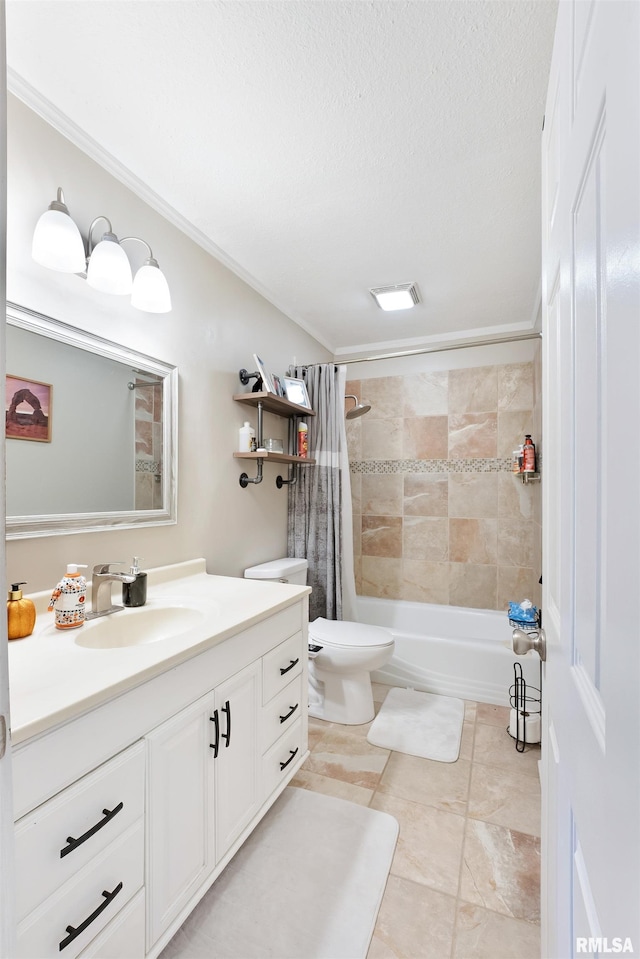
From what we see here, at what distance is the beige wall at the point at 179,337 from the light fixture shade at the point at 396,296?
605 millimetres

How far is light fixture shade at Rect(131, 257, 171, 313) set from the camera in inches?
63.6

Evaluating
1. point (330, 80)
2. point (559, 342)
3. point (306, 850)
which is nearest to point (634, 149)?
point (559, 342)

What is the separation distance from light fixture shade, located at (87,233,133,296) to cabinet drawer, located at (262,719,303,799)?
1.64 meters

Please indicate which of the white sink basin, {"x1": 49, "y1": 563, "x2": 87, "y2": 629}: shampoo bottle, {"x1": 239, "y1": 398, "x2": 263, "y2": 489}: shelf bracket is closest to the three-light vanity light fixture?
{"x1": 239, "y1": 398, "x2": 263, "y2": 489}: shelf bracket

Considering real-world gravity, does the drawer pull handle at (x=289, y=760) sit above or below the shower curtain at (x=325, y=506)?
below

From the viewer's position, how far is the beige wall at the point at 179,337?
1.31m

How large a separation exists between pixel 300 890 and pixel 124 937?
2.01 ft

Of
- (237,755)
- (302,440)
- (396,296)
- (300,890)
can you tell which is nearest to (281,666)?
(237,755)

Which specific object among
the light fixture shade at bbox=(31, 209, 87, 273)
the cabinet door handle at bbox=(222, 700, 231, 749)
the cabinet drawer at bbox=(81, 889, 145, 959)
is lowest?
the cabinet drawer at bbox=(81, 889, 145, 959)

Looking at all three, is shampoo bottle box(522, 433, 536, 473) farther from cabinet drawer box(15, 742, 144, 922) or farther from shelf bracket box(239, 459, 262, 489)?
cabinet drawer box(15, 742, 144, 922)

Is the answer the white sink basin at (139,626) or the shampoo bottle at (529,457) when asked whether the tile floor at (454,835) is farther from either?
the shampoo bottle at (529,457)

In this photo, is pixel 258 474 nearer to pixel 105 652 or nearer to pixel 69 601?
pixel 69 601

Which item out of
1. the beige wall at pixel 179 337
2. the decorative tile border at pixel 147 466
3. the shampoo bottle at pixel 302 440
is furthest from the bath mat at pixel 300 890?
the shampoo bottle at pixel 302 440

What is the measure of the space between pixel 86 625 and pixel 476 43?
1913 millimetres
